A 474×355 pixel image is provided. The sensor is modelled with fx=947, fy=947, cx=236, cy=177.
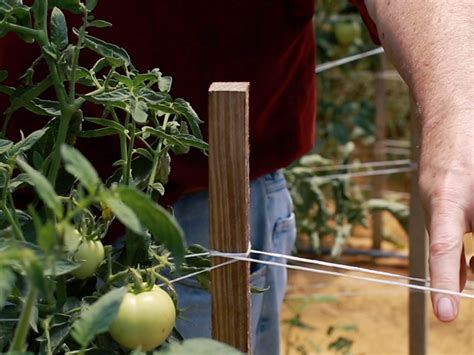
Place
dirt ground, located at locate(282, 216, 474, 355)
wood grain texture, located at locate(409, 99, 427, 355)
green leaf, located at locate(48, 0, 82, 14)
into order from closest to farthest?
green leaf, located at locate(48, 0, 82, 14), wood grain texture, located at locate(409, 99, 427, 355), dirt ground, located at locate(282, 216, 474, 355)

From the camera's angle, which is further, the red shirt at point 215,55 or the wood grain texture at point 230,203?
the red shirt at point 215,55

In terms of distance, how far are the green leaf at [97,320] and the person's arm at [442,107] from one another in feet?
0.91

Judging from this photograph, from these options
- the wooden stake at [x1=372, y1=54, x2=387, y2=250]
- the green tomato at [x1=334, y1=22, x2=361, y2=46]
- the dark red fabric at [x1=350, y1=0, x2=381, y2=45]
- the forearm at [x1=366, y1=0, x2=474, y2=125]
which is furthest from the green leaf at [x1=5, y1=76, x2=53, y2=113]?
the wooden stake at [x1=372, y1=54, x2=387, y2=250]

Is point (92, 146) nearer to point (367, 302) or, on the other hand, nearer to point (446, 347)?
point (446, 347)

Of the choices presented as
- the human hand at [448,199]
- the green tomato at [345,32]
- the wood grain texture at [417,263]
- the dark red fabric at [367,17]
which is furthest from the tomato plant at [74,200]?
the green tomato at [345,32]

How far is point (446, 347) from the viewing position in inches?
118

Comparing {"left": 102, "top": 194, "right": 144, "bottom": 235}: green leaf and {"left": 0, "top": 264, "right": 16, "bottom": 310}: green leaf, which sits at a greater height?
{"left": 102, "top": 194, "right": 144, "bottom": 235}: green leaf

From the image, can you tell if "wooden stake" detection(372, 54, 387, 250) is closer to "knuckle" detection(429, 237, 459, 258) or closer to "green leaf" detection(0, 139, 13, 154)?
"knuckle" detection(429, 237, 459, 258)

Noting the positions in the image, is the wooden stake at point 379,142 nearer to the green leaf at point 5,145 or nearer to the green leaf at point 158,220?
the green leaf at point 5,145

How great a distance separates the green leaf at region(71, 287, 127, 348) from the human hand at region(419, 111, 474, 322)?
28cm

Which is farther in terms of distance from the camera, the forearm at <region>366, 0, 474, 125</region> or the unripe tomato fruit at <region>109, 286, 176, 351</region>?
the forearm at <region>366, 0, 474, 125</region>

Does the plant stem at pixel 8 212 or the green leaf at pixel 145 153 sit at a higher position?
the green leaf at pixel 145 153

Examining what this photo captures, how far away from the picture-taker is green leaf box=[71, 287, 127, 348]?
482mm

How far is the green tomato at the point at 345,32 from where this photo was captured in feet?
10.6
